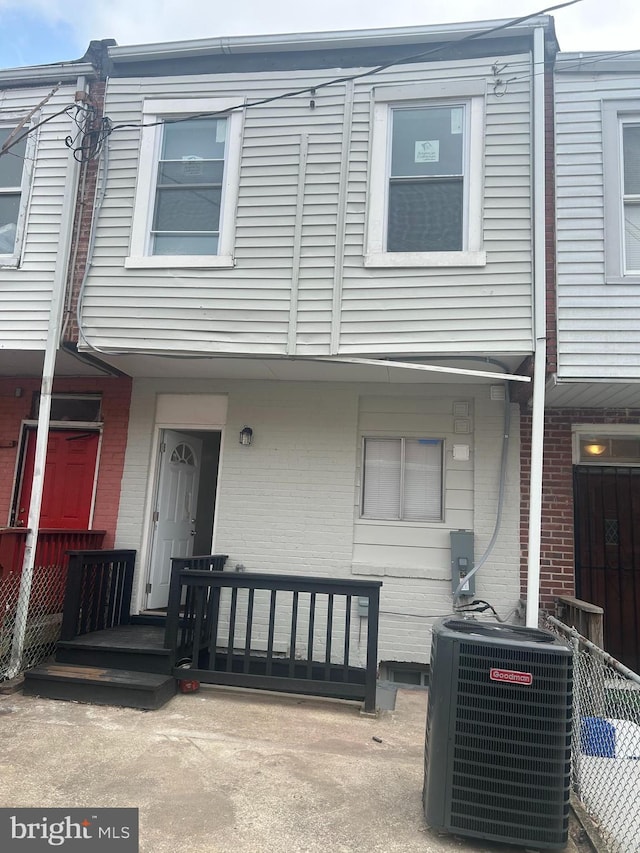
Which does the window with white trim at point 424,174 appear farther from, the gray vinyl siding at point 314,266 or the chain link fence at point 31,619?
the chain link fence at point 31,619

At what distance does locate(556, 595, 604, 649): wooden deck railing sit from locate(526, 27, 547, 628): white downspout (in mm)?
320

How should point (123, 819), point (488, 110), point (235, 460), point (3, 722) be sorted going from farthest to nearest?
point (235, 460) < point (488, 110) < point (3, 722) < point (123, 819)

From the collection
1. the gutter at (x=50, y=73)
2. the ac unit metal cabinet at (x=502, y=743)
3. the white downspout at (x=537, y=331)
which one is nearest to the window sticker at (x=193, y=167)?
the gutter at (x=50, y=73)

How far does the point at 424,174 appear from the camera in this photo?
5328 millimetres

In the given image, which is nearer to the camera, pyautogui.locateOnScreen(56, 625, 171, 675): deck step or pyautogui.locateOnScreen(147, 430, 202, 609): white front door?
pyautogui.locateOnScreen(56, 625, 171, 675): deck step

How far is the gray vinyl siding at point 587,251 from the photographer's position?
15.8 feet

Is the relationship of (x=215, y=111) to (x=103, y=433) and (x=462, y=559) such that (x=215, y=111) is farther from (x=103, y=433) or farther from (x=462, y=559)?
(x=462, y=559)

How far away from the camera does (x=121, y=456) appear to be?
20.8 feet

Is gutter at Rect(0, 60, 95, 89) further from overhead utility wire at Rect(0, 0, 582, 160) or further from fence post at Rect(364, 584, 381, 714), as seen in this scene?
fence post at Rect(364, 584, 381, 714)

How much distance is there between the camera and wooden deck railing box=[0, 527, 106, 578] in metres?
5.03

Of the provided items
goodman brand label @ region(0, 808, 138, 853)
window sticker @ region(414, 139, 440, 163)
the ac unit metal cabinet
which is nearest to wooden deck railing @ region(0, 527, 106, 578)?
goodman brand label @ region(0, 808, 138, 853)

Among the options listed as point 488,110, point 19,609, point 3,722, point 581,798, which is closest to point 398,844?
point 581,798

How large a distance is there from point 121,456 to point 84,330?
153 cm

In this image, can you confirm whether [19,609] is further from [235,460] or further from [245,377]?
[245,377]
